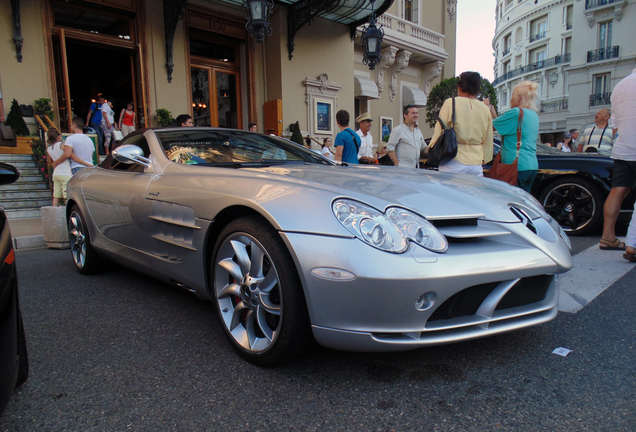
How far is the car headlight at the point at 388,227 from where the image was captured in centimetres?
158

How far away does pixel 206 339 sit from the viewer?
7.16 feet

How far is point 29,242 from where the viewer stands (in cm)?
523

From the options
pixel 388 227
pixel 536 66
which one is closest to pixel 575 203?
pixel 388 227

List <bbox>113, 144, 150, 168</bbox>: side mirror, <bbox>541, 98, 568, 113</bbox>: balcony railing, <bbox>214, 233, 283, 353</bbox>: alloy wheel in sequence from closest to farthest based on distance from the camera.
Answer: <bbox>214, 233, 283, 353</bbox>: alloy wheel < <bbox>113, 144, 150, 168</bbox>: side mirror < <bbox>541, 98, 568, 113</bbox>: balcony railing

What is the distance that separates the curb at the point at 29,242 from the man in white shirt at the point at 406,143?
4394 mm

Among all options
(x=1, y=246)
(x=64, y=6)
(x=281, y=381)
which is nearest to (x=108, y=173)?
(x=1, y=246)

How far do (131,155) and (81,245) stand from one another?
134 cm

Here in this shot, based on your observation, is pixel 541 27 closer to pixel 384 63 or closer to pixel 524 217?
pixel 384 63

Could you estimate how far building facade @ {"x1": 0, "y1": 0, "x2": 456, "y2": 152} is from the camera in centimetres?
906

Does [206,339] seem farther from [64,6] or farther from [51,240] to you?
[64,6]

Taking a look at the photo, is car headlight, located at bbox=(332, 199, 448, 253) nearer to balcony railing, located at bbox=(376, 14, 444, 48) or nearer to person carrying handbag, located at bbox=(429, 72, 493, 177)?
person carrying handbag, located at bbox=(429, 72, 493, 177)

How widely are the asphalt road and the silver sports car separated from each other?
19 cm

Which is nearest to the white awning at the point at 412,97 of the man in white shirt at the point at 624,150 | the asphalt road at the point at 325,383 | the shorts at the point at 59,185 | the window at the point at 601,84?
the shorts at the point at 59,185

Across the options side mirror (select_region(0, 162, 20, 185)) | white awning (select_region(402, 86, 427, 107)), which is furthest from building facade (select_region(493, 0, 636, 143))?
side mirror (select_region(0, 162, 20, 185))
